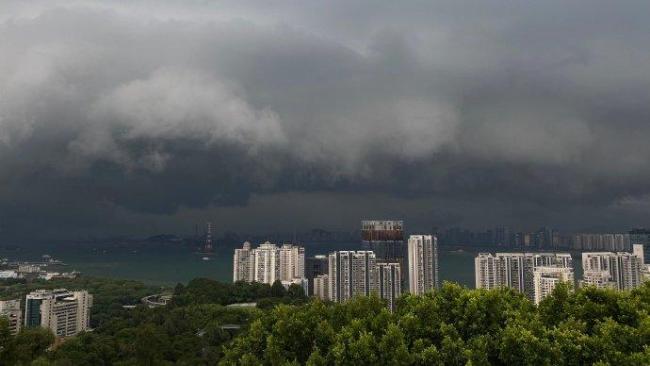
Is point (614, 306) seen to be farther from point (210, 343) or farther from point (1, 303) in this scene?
point (1, 303)

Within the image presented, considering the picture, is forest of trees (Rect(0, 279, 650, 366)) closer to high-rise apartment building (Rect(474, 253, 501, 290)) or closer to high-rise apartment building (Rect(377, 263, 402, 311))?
high-rise apartment building (Rect(474, 253, 501, 290))

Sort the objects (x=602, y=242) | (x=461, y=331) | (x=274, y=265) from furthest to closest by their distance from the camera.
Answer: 1. (x=602, y=242)
2. (x=274, y=265)
3. (x=461, y=331)

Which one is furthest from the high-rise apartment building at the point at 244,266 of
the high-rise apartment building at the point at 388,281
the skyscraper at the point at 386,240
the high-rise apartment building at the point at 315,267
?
the high-rise apartment building at the point at 388,281

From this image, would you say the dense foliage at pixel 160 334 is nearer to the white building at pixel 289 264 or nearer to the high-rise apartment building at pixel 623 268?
the white building at pixel 289 264

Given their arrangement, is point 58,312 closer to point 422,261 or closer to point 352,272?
point 352,272

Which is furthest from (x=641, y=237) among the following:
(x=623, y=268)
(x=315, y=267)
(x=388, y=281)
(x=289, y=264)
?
(x=289, y=264)

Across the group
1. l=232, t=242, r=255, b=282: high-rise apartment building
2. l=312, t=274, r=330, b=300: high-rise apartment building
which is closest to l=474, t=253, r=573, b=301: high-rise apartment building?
l=312, t=274, r=330, b=300: high-rise apartment building
